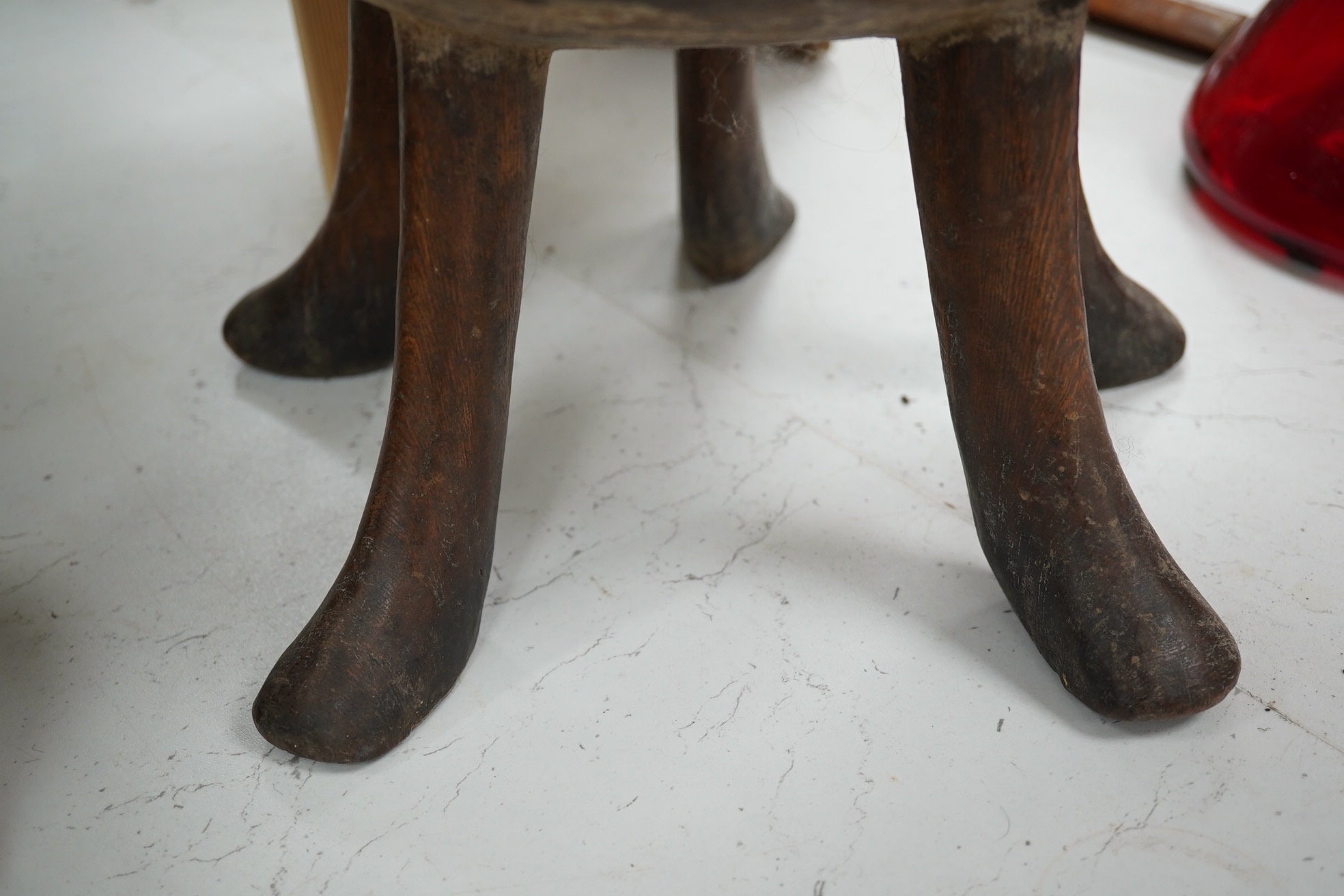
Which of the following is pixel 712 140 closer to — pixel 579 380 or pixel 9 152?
pixel 579 380

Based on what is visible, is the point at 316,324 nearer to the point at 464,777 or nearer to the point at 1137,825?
the point at 464,777

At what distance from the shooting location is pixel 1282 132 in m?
1.19

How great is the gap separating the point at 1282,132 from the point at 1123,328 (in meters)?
0.34

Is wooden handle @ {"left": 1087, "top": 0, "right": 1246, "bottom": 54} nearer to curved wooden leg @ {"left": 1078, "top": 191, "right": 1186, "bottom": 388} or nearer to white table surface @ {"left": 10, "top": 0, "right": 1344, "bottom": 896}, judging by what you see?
white table surface @ {"left": 10, "top": 0, "right": 1344, "bottom": 896}

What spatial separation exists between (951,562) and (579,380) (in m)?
0.37

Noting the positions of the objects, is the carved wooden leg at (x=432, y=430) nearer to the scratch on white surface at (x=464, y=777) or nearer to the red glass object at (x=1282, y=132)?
the scratch on white surface at (x=464, y=777)

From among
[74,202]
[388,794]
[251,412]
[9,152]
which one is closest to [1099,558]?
[388,794]


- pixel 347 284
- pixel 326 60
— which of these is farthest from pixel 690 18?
pixel 326 60

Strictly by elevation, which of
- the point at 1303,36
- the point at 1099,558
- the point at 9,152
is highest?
the point at 1303,36

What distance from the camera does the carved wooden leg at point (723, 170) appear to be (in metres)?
1.10

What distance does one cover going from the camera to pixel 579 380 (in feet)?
3.57

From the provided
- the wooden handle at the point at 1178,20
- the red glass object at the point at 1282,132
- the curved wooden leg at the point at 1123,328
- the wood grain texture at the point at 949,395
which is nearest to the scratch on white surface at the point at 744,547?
the wood grain texture at the point at 949,395

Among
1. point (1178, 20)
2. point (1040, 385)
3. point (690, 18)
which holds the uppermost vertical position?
point (690, 18)

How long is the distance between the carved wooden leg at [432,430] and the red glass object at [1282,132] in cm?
81
